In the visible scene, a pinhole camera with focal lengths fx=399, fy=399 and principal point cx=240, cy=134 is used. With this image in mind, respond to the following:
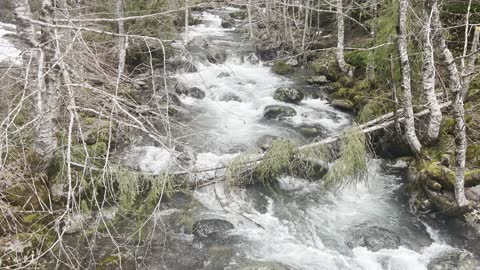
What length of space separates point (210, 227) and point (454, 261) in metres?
4.67

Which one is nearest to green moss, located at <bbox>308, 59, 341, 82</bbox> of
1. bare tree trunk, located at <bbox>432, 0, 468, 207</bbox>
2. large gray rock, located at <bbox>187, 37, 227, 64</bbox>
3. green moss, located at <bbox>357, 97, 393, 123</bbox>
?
large gray rock, located at <bbox>187, 37, 227, 64</bbox>

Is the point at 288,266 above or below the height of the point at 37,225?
below

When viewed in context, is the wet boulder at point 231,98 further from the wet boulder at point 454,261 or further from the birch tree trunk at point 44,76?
the wet boulder at point 454,261

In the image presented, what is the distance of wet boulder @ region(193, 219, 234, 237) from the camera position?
26.4 feet

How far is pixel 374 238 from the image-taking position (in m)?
8.07

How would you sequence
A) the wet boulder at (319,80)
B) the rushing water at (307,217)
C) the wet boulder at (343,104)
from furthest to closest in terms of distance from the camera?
the wet boulder at (319,80), the wet boulder at (343,104), the rushing water at (307,217)

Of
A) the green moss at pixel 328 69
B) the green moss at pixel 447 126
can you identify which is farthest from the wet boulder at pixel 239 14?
the green moss at pixel 447 126

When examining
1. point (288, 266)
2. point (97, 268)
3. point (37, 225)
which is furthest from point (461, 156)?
point (37, 225)

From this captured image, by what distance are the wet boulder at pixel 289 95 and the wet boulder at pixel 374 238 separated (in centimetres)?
806

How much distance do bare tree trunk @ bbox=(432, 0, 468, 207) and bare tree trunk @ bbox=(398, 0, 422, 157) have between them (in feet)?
2.30

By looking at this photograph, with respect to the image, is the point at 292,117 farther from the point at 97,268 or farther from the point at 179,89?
the point at 97,268

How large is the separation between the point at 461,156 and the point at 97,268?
683cm

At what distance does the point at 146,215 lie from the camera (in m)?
7.14

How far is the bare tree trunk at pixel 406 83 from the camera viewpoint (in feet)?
27.2
